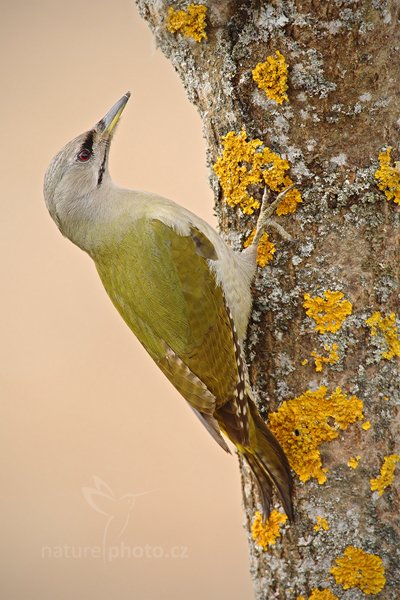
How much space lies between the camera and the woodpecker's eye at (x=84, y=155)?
252cm

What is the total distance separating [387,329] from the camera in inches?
79.4

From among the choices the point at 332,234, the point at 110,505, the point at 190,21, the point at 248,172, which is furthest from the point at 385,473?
the point at 110,505

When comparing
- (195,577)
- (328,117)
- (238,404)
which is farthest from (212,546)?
(328,117)

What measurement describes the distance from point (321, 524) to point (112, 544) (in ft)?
6.78

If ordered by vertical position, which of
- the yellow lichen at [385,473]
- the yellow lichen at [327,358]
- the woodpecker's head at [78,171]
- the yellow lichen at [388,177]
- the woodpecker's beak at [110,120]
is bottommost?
the yellow lichen at [385,473]

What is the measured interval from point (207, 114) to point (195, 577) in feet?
7.90

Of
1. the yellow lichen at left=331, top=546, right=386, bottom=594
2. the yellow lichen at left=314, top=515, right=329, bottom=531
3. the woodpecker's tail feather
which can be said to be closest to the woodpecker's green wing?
the woodpecker's tail feather

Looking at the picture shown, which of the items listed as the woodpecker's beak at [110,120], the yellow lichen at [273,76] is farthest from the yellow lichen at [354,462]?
the woodpecker's beak at [110,120]

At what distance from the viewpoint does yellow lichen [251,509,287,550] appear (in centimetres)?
208

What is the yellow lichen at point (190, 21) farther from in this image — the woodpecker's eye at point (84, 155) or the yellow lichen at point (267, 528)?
the yellow lichen at point (267, 528)

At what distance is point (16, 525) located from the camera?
4.03 m

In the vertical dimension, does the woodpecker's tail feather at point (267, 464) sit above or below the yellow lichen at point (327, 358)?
below

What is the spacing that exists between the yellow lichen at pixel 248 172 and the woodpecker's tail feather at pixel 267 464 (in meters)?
0.55

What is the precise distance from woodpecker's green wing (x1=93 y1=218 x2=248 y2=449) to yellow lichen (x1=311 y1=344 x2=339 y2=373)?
253 millimetres
